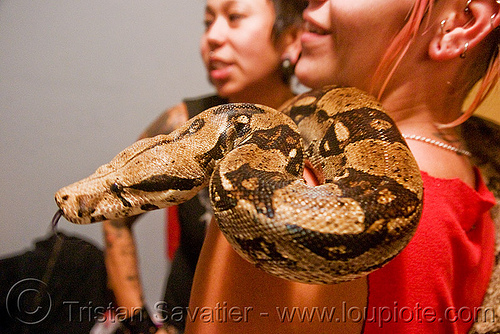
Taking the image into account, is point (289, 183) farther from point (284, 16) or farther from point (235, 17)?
point (284, 16)

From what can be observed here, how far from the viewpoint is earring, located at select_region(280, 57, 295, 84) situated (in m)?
1.35

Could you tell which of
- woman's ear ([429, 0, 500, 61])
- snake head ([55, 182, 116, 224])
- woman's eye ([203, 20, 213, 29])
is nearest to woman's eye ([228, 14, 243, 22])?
woman's eye ([203, 20, 213, 29])

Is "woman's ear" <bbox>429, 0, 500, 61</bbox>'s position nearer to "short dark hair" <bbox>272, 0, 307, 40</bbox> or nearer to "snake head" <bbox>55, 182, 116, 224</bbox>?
"short dark hair" <bbox>272, 0, 307, 40</bbox>

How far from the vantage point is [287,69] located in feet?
4.48

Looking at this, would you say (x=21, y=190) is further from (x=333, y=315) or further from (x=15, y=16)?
(x=333, y=315)

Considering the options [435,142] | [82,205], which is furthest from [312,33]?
[82,205]

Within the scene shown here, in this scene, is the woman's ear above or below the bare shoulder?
above

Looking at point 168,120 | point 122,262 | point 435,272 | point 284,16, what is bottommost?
point 122,262

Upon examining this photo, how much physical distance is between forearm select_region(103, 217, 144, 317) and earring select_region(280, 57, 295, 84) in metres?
0.93

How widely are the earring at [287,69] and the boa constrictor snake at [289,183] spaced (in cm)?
18

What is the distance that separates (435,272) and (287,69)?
36.3 inches

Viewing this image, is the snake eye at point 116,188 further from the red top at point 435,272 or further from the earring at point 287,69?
the earring at point 287,69

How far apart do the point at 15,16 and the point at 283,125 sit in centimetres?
→ 123

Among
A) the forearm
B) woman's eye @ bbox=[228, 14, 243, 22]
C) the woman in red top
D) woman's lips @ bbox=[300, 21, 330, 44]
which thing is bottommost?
the forearm
